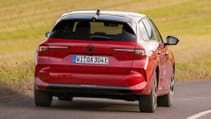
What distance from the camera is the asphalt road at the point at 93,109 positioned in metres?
13.0

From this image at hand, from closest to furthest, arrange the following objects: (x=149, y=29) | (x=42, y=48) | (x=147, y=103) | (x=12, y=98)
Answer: (x=42, y=48) < (x=147, y=103) < (x=149, y=29) < (x=12, y=98)

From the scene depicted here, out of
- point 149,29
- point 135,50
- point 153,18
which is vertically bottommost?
point 153,18

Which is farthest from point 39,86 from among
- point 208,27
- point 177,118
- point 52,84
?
point 208,27

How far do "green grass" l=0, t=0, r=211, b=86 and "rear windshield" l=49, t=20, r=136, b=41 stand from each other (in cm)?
1060

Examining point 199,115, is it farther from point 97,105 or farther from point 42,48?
point 42,48

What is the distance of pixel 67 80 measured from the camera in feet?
44.6

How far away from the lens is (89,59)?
1353cm

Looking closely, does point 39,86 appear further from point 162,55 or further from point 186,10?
point 186,10

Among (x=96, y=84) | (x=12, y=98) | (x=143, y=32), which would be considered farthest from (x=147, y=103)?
(x=12, y=98)

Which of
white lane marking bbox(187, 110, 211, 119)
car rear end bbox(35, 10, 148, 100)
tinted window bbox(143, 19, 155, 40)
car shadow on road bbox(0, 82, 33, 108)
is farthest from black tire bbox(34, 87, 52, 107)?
white lane marking bbox(187, 110, 211, 119)

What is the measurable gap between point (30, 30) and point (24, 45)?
6.99m

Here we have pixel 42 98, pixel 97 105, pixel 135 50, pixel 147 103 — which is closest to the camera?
pixel 135 50

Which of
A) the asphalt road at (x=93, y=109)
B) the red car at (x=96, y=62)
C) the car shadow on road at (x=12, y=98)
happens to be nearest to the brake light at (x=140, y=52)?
the red car at (x=96, y=62)

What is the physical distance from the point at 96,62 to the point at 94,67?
0.08 meters
